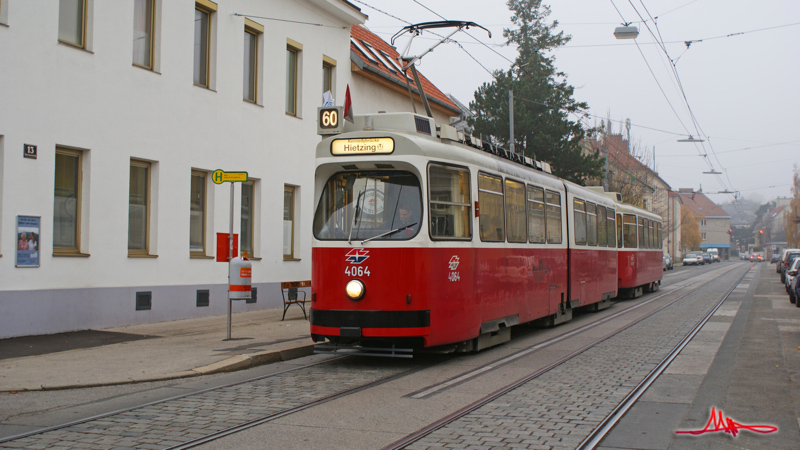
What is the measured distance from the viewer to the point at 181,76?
16094mm

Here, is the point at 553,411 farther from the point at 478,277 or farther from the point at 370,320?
the point at 478,277

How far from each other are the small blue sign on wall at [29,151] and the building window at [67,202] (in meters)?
A: 0.63

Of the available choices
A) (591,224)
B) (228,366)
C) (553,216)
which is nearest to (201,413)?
(228,366)

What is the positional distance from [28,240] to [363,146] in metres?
6.25

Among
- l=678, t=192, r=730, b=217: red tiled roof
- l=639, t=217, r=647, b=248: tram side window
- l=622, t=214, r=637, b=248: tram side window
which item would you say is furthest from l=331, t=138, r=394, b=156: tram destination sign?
l=678, t=192, r=730, b=217: red tiled roof

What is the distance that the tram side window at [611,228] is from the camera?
21109 mm

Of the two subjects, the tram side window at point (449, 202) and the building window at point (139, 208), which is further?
the building window at point (139, 208)

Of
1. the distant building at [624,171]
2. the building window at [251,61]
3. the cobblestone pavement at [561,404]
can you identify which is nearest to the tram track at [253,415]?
the cobblestone pavement at [561,404]

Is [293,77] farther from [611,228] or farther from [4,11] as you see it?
[611,228]

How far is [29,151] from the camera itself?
41.2 ft

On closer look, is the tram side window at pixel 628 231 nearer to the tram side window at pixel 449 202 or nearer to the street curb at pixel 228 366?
the tram side window at pixel 449 202

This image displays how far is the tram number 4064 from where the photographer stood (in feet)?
32.5

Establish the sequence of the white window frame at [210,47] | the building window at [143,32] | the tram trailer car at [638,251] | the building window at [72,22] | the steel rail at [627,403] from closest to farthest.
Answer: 1. the steel rail at [627,403]
2. the building window at [72,22]
3. the building window at [143,32]
4. the white window frame at [210,47]
5. the tram trailer car at [638,251]

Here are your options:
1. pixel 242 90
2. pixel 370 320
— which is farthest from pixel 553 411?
pixel 242 90
